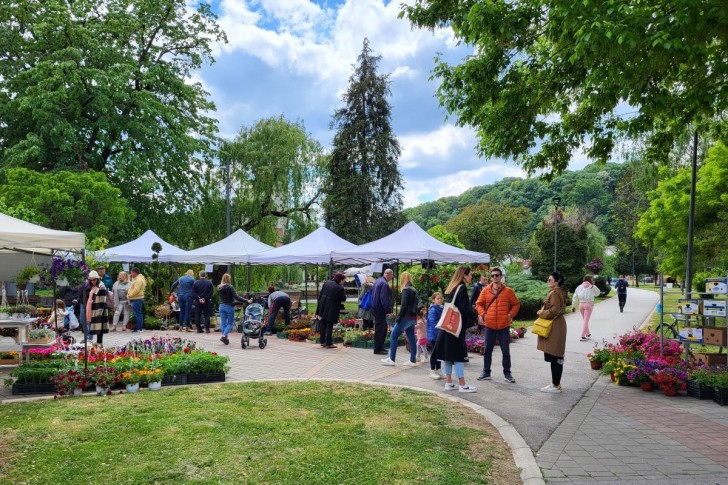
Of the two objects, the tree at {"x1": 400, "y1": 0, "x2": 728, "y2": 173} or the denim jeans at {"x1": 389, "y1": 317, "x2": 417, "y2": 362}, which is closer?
the tree at {"x1": 400, "y1": 0, "x2": 728, "y2": 173}

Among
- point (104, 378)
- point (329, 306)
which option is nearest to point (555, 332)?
point (329, 306)

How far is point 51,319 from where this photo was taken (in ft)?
46.1

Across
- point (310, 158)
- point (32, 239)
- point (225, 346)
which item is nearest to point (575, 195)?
point (310, 158)

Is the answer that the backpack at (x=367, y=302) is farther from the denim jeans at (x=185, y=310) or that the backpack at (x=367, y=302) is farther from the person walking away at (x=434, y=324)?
the denim jeans at (x=185, y=310)

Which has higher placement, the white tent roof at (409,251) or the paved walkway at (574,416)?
the white tent roof at (409,251)

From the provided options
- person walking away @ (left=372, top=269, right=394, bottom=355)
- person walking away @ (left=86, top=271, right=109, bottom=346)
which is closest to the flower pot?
person walking away @ (left=372, top=269, right=394, bottom=355)

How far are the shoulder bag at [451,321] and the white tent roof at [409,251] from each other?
5978 mm

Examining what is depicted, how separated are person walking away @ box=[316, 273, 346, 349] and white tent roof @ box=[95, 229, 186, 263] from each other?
27.7ft

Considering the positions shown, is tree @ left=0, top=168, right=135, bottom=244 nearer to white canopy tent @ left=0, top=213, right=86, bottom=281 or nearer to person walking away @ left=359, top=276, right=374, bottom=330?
person walking away @ left=359, top=276, right=374, bottom=330

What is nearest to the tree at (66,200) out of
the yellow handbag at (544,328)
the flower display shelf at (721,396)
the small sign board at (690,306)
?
the yellow handbag at (544,328)

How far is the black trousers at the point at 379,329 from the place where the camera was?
38.2 ft

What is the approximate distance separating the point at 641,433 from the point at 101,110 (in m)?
25.9

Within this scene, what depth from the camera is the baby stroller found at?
1284 cm

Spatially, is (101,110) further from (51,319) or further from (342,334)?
(342,334)
